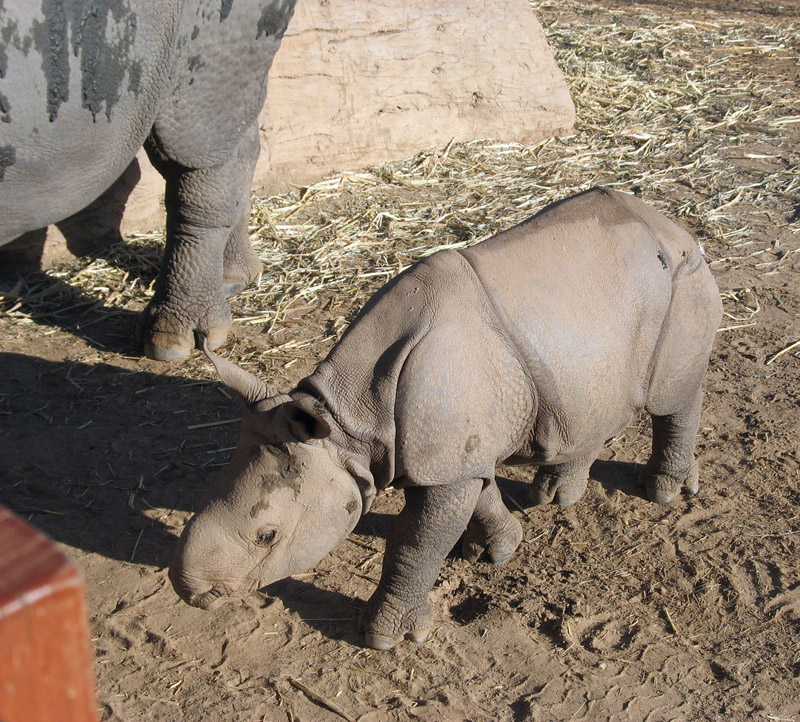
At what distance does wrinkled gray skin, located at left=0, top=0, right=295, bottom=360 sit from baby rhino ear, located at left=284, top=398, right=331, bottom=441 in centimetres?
178

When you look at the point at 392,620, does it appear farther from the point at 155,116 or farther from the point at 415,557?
the point at 155,116

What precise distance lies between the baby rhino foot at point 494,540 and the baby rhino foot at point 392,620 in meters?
0.45

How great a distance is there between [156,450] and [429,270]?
1985mm

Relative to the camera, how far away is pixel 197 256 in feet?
17.9

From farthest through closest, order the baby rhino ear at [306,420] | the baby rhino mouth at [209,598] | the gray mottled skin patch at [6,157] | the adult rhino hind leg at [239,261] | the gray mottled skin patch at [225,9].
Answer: the adult rhino hind leg at [239,261], the gray mottled skin patch at [225,9], the gray mottled skin patch at [6,157], the baby rhino mouth at [209,598], the baby rhino ear at [306,420]

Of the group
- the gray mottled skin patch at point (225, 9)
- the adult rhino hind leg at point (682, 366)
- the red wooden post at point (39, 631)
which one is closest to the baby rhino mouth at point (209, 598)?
the adult rhino hind leg at point (682, 366)

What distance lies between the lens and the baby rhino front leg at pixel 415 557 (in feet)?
11.1

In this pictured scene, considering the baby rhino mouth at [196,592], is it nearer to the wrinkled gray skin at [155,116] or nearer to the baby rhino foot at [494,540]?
the baby rhino foot at [494,540]

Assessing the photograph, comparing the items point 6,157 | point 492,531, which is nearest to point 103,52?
point 6,157

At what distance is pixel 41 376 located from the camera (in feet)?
17.2

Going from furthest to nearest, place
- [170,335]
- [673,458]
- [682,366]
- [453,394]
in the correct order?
[170,335] → [673,458] → [682,366] → [453,394]

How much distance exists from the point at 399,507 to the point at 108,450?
4.96ft

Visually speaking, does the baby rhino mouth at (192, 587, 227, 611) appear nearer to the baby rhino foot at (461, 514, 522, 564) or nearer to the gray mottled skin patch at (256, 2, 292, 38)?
the baby rhino foot at (461, 514, 522, 564)

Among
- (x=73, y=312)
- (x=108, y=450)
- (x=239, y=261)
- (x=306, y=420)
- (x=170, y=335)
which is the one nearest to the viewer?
(x=306, y=420)
